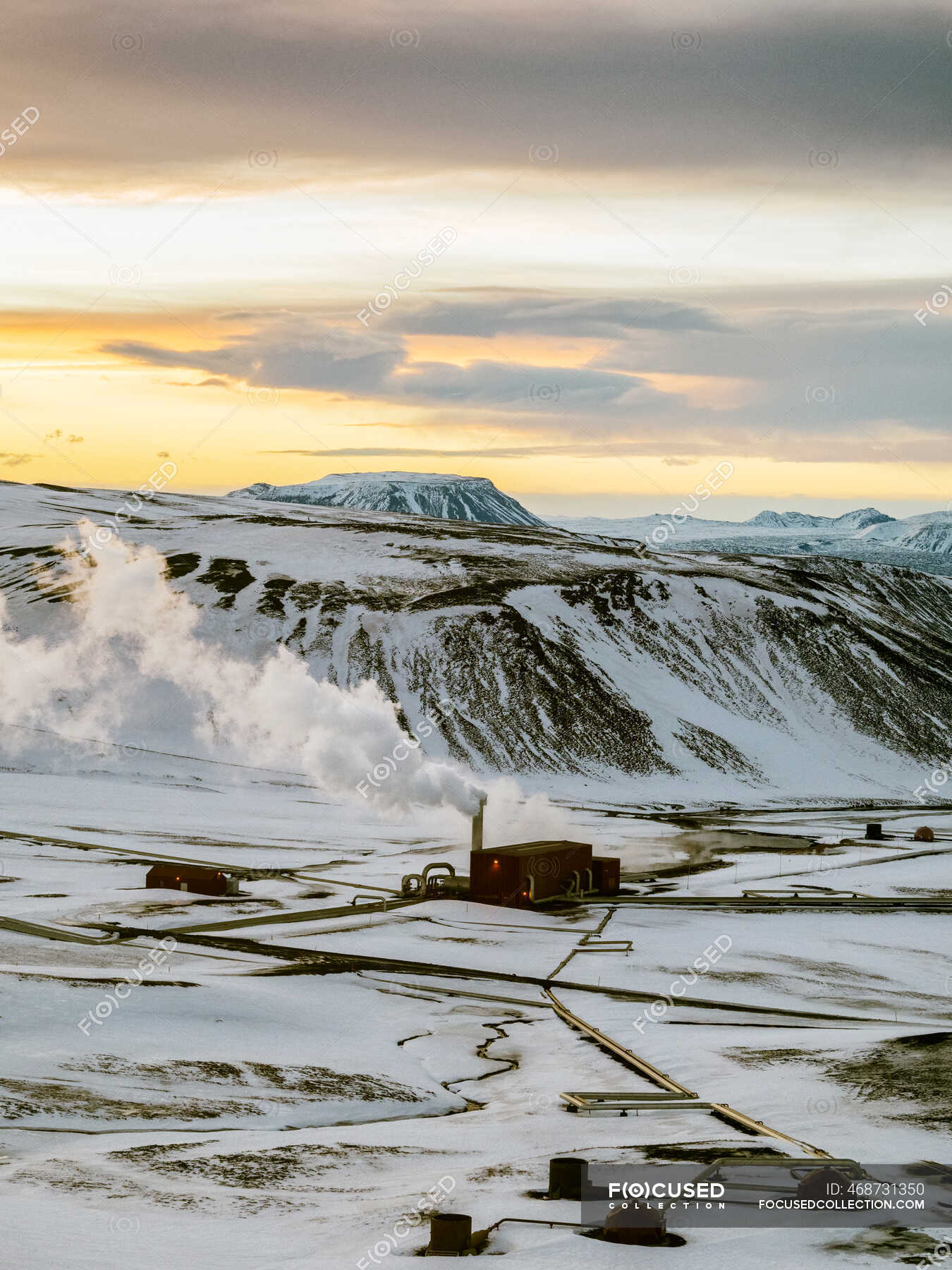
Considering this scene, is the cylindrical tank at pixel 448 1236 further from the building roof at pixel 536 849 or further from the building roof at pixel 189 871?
the building roof at pixel 536 849

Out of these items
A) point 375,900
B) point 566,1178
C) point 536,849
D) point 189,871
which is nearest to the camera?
point 566,1178

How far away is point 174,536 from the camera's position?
6964 inches

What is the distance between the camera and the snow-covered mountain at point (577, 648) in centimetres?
13638

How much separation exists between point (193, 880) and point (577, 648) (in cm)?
9599

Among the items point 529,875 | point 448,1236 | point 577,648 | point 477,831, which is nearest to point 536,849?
point 529,875

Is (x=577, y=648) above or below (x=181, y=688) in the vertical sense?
above

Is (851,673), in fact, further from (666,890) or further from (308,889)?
(308,889)

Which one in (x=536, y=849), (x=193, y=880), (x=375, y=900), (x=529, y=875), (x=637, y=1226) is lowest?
(x=375, y=900)

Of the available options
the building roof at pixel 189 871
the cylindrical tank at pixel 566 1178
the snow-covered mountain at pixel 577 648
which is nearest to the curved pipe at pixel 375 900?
the building roof at pixel 189 871

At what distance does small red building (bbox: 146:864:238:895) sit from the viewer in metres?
59.1

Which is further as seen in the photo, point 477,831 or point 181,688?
point 181,688

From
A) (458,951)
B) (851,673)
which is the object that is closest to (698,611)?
(851,673)

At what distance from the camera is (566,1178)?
20.8 metres

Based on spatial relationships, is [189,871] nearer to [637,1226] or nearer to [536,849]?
[536,849]
